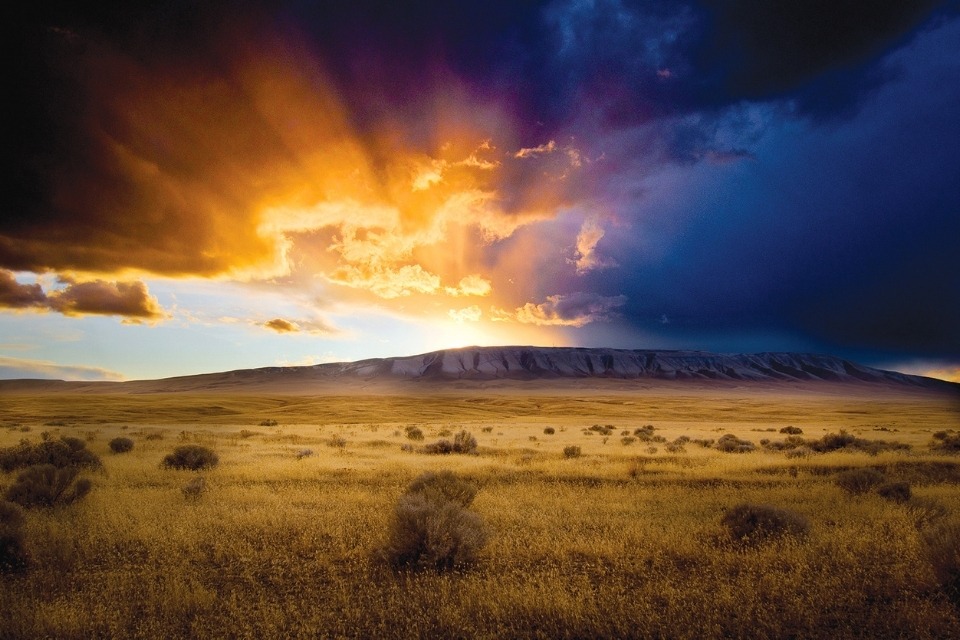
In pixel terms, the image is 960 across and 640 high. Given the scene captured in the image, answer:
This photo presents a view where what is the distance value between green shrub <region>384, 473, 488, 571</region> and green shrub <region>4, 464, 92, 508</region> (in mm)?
9560

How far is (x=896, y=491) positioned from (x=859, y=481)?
3.36 ft

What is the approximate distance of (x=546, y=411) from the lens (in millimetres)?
76562

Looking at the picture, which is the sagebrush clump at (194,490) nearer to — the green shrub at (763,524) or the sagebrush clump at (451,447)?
the sagebrush clump at (451,447)

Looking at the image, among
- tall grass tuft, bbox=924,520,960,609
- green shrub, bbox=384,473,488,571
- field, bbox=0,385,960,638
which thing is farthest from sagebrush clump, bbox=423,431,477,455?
tall grass tuft, bbox=924,520,960,609

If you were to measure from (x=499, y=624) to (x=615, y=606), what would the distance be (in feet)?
5.40

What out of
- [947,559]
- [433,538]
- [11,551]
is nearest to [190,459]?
[11,551]

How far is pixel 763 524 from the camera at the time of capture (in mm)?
A: 8992

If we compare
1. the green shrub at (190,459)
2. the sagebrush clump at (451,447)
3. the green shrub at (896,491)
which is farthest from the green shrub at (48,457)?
the green shrub at (896,491)

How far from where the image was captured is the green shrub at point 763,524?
8711mm

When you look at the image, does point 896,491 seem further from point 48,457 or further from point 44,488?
point 48,457

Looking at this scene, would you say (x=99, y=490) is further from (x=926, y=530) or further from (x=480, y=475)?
(x=926, y=530)

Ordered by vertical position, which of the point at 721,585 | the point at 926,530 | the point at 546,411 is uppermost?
the point at 926,530

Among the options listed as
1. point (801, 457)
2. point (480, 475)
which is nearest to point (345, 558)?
point (480, 475)

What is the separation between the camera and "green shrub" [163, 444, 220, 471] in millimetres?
17141
